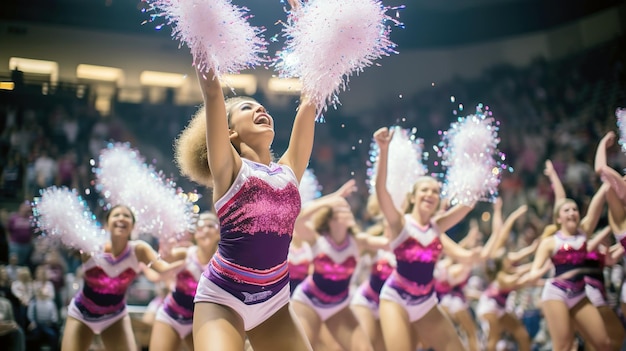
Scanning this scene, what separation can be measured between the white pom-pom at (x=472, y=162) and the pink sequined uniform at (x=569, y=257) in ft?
3.63

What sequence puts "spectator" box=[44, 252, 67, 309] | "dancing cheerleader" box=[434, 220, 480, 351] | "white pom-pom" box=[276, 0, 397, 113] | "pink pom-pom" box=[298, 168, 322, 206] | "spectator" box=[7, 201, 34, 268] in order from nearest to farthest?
1. "white pom-pom" box=[276, 0, 397, 113]
2. "pink pom-pom" box=[298, 168, 322, 206]
3. "dancing cheerleader" box=[434, 220, 480, 351]
4. "spectator" box=[44, 252, 67, 309]
5. "spectator" box=[7, 201, 34, 268]

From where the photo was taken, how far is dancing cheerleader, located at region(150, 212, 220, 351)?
16.2 ft

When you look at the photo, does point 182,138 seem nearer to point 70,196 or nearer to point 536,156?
point 70,196

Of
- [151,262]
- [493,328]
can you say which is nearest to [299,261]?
[151,262]

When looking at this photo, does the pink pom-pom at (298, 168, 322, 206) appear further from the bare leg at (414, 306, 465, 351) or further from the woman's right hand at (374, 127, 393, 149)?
the woman's right hand at (374, 127, 393, 149)

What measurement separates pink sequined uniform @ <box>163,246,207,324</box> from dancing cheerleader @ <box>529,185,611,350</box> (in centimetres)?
292

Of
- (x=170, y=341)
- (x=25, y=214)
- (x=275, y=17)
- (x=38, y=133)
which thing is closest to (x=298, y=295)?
(x=170, y=341)

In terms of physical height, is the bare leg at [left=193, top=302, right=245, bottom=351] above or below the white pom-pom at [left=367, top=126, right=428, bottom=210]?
below

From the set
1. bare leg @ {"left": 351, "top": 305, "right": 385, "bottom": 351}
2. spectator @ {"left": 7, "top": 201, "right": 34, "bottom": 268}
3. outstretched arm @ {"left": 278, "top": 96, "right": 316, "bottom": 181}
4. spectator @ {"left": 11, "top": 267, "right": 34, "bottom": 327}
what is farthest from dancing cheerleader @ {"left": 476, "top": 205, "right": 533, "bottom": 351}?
spectator @ {"left": 7, "top": 201, "right": 34, "bottom": 268}

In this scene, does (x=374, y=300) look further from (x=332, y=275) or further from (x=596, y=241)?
(x=596, y=241)

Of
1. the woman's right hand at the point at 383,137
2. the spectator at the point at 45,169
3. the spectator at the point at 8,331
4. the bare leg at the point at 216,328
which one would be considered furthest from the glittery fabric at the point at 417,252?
the spectator at the point at 45,169

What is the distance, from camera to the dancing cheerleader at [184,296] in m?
4.93

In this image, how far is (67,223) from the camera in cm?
504

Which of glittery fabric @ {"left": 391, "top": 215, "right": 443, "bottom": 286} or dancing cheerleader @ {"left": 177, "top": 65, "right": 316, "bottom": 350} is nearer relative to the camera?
dancing cheerleader @ {"left": 177, "top": 65, "right": 316, "bottom": 350}
